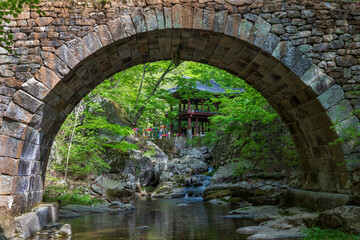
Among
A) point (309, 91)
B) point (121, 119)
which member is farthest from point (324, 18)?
point (121, 119)

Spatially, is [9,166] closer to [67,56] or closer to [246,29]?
[67,56]

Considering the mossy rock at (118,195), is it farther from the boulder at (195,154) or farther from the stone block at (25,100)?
the boulder at (195,154)

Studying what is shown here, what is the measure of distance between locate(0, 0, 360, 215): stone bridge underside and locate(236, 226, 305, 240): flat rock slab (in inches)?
49.0

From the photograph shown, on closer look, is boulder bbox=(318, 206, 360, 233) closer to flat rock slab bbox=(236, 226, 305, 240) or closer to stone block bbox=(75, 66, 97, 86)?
flat rock slab bbox=(236, 226, 305, 240)

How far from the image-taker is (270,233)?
4719 mm

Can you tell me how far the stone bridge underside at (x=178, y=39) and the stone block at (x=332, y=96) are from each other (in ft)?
0.05

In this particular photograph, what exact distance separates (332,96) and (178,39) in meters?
2.93

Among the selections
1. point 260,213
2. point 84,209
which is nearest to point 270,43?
point 260,213

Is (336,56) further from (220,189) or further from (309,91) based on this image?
(220,189)

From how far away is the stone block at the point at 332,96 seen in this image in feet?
16.6

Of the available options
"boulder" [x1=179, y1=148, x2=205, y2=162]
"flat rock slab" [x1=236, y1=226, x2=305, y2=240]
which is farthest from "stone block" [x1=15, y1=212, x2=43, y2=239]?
"boulder" [x1=179, y1=148, x2=205, y2=162]

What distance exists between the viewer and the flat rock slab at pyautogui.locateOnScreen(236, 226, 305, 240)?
4504 millimetres

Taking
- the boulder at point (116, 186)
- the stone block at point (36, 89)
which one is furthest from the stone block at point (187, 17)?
the boulder at point (116, 186)

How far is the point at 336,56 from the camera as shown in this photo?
17.1 feet
